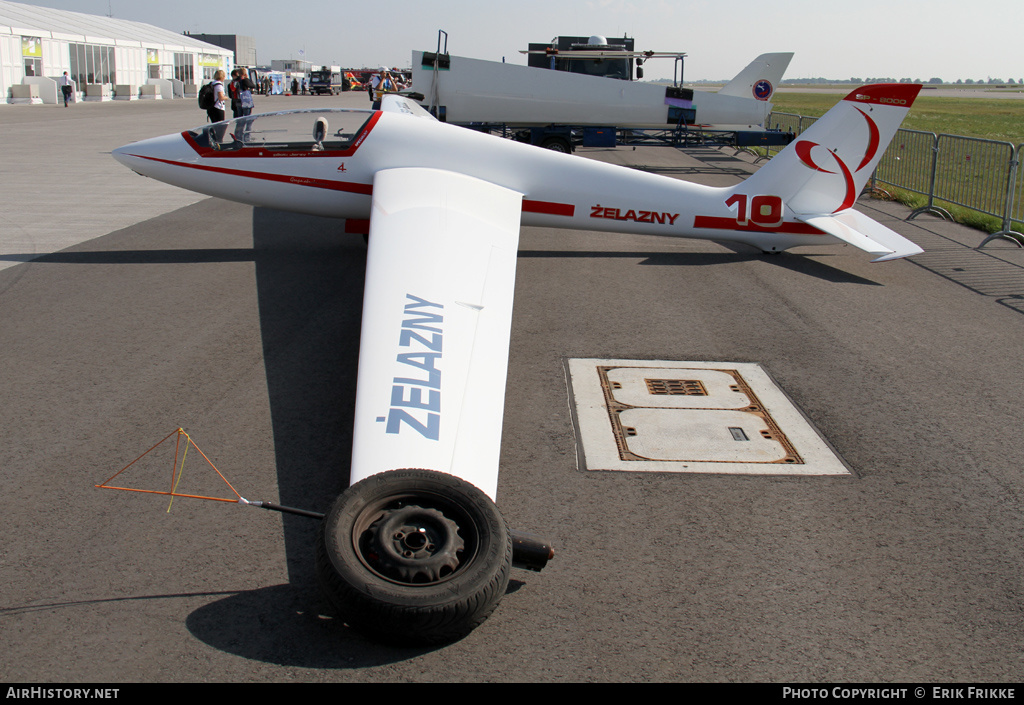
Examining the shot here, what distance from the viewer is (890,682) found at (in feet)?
10.6

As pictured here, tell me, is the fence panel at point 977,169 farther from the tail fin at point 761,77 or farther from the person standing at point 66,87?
the person standing at point 66,87

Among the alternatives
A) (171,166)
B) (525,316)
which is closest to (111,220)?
(171,166)

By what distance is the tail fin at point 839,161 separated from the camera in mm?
10305

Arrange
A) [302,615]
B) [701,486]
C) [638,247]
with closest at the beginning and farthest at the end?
[302,615]
[701,486]
[638,247]

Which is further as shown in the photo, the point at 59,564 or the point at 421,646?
the point at 59,564

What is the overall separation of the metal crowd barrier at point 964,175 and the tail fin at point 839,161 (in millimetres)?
3026

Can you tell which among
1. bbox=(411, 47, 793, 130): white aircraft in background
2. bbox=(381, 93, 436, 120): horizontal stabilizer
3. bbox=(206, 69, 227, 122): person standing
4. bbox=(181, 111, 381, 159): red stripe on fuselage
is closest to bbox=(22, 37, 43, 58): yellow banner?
bbox=(206, 69, 227, 122): person standing

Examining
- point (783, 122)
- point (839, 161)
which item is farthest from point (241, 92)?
point (783, 122)

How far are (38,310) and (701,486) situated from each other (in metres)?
6.72

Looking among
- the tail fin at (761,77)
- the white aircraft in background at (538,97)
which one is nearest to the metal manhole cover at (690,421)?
the white aircraft in background at (538,97)

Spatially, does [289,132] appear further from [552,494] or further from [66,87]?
[66,87]

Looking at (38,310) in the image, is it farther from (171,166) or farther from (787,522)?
(787,522)

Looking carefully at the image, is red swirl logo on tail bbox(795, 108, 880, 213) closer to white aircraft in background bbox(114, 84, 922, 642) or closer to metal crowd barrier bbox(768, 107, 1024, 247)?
white aircraft in background bbox(114, 84, 922, 642)

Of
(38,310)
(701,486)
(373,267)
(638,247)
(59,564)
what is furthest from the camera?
(638,247)
